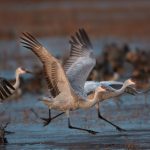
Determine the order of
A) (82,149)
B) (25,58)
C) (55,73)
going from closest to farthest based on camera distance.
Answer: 1. (82,149)
2. (55,73)
3. (25,58)

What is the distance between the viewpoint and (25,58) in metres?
26.3

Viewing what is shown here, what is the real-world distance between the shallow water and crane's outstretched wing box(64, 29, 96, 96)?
2.50ft

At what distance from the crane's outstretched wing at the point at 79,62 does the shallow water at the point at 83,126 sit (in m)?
0.76

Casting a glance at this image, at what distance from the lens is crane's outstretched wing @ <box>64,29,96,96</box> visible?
1434cm

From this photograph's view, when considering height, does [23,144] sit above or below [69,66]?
below

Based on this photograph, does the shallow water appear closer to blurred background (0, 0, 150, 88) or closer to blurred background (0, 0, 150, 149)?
blurred background (0, 0, 150, 149)

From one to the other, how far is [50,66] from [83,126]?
163 cm

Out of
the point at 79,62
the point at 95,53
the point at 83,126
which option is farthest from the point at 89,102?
the point at 95,53

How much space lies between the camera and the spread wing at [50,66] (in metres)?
13.0

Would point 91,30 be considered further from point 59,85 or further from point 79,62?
point 59,85

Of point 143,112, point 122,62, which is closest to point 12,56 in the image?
point 122,62

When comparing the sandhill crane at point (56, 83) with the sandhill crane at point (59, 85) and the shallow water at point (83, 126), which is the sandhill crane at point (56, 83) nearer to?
the sandhill crane at point (59, 85)

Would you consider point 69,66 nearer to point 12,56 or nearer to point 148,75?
point 148,75

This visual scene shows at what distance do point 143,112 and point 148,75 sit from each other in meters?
5.30
